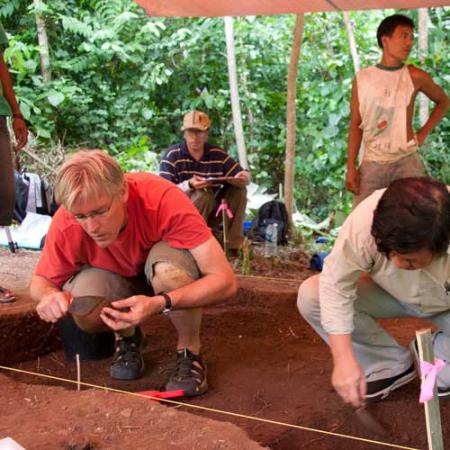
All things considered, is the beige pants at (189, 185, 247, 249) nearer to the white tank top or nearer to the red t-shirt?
the white tank top

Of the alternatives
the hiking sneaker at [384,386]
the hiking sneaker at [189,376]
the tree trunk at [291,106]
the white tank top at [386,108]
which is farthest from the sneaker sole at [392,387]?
the tree trunk at [291,106]

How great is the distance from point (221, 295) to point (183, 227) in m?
0.28

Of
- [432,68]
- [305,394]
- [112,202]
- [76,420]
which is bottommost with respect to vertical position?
[305,394]

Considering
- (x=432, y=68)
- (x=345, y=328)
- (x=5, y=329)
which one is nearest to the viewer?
(x=345, y=328)

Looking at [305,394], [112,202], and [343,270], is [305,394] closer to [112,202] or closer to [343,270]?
[343,270]

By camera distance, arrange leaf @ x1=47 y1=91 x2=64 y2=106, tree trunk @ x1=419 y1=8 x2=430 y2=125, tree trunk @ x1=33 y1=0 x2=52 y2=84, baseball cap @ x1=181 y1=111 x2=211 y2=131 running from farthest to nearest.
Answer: tree trunk @ x1=33 y1=0 x2=52 y2=84 < leaf @ x1=47 y1=91 x2=64 y2=106 < tree trunk @ x1=419 y1=8 x2=430 y2=125 < baseball cap @ x1=181 y1=111 x2=211 y2=131

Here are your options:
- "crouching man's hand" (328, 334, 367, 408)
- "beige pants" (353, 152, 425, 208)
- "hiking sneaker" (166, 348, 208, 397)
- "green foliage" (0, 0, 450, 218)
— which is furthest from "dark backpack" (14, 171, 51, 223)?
"crouching man's hand" (328, 334, 367, 408)

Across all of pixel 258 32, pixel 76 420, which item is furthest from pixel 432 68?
pixel 76 420

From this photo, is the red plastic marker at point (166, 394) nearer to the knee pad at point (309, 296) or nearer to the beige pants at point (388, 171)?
the knee pad at point (309, 296)

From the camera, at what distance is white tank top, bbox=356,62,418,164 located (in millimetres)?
3609

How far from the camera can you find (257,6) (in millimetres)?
4656

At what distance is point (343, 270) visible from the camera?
197cm

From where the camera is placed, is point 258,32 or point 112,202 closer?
point 112,202

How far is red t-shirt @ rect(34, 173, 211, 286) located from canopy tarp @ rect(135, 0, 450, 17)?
256cm
